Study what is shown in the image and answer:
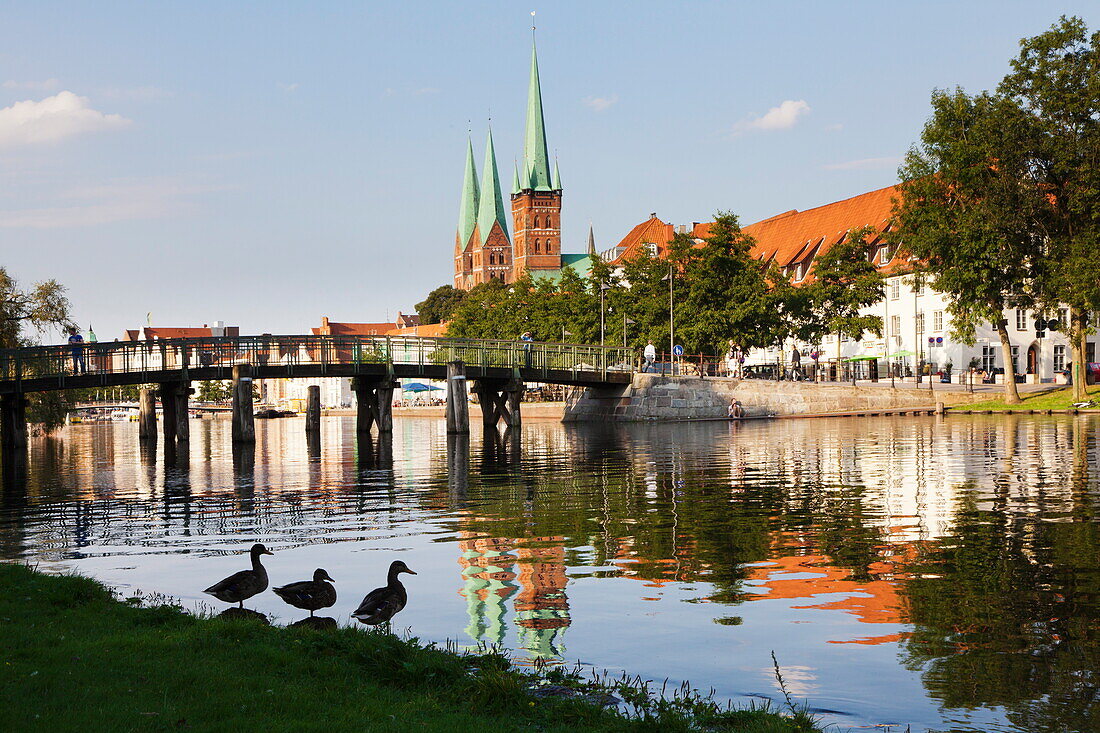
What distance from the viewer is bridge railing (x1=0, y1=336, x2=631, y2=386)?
2112 inches

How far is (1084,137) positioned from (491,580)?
187ft

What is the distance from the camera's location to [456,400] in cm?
6600

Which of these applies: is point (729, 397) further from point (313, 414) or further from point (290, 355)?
point (290, 355)

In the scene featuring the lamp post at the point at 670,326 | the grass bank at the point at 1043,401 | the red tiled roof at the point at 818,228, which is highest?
the red tiled roof at the point at 818,228

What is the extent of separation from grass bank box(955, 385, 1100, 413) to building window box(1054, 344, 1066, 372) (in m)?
19.0

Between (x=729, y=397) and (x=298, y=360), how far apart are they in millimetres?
30404

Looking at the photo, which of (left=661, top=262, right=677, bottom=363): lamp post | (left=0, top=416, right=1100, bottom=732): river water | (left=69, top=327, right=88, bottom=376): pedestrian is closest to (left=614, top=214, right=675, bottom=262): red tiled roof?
(left=661, top=262, right=677, bottom=363): lamp post

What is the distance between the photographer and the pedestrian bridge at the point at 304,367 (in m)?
54.0

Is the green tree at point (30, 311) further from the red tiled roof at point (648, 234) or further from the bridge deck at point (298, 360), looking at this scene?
the red tiled roof at point (648, 234)

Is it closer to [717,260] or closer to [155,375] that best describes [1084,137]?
[717,260]

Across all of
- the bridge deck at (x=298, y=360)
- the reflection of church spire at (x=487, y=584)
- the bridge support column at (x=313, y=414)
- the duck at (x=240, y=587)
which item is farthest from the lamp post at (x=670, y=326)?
the duck at (x=240, y=587)

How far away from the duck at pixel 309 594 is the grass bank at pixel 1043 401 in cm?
6140

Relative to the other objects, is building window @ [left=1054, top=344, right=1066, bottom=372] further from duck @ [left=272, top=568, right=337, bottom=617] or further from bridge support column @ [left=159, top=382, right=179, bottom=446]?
duck @ [left=272, top=568, right=337, bottom=617]

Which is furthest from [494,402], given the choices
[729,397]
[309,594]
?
[309,594]
